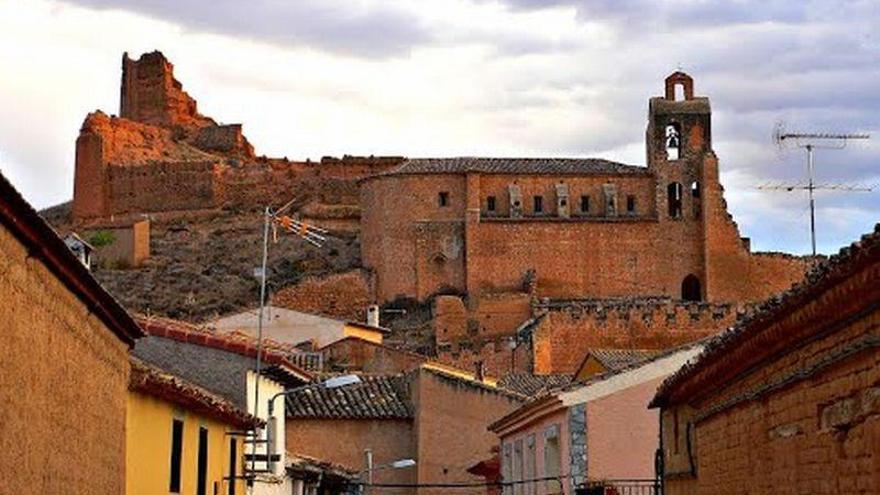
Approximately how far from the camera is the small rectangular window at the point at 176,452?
64.3 ft

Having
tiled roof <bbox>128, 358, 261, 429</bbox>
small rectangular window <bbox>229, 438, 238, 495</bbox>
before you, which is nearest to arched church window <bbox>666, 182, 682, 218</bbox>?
small rectangular window <bbox>229, 438, 238, 495</bbox>

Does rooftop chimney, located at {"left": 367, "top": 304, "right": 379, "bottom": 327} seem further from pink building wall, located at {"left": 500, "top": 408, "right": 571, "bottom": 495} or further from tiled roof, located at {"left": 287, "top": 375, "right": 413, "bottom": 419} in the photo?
pink building wall, located at {"left": 500, "top": 408, "right": 571, "bottom": 495}

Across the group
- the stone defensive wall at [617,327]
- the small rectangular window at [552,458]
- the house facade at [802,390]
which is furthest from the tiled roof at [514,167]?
the house facade at [802,390]

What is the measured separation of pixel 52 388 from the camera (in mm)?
12555

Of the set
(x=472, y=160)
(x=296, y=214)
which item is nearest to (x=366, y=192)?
(x=472, y=160)

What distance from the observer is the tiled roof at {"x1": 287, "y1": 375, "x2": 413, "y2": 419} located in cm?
3816

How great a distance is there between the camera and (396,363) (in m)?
57.4

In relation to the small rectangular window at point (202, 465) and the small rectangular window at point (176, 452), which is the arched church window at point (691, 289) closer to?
the small rectangular window at point (202, 465)

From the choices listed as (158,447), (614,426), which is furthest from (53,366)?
(614,426)

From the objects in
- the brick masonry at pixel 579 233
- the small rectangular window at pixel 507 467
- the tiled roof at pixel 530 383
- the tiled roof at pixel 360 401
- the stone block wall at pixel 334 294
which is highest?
the brick masonry at pixel 579 233

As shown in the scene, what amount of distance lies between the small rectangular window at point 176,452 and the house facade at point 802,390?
242 inches

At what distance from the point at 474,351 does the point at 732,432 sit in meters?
60.4

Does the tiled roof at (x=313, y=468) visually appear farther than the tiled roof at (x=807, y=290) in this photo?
Yes

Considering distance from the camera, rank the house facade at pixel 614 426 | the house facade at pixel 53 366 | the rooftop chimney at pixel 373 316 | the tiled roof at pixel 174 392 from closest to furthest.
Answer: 1. the house facade at pixel 53 366
2. the tiled roof at pixel 174 392
3. the house facade at pixel 614 426
4. the rooftop chimney at pixel 373 316
